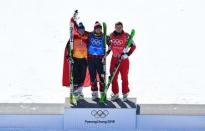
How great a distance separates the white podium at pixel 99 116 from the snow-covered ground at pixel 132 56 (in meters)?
1.48

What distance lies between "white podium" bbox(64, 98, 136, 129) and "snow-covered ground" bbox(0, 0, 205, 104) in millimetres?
1482

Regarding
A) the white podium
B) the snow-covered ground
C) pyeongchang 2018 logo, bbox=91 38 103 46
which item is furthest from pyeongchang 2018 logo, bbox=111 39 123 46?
the snow-covered ground

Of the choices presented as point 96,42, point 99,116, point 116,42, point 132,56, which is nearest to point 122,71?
point 116,42

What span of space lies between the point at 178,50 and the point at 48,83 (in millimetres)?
3455

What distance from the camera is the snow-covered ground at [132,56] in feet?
46.7

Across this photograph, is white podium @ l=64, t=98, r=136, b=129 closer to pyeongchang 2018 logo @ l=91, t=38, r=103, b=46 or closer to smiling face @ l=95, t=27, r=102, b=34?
pyeongchang 2018 logo @ l=91, t=38, r=103, b=46

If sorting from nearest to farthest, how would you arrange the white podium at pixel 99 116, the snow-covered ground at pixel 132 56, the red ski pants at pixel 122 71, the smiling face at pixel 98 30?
the smiling face at pixel 98 30, the white podium at pixel 99 116, the red ski pants at pixel 122 71, the snow-covered ground at pixel 132 56

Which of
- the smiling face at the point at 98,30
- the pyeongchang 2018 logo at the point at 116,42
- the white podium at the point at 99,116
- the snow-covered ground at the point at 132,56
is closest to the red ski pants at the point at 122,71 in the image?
the pyeongchang 2018 logo at the point at 116,42

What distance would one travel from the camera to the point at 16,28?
17062 mm

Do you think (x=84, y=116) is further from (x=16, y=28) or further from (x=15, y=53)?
(x=16, y=28)

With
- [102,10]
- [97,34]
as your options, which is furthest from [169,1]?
[97,34]

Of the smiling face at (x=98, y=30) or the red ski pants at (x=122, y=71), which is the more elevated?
the smiling face at (x=98, y=30)

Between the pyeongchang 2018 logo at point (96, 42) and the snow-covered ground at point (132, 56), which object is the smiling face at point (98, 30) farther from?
the snow-covered ground at point (132, 56)

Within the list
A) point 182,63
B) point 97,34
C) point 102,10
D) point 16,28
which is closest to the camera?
point 97,34
